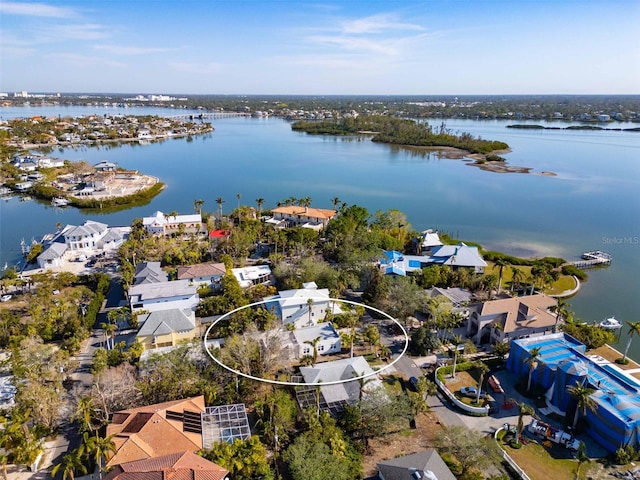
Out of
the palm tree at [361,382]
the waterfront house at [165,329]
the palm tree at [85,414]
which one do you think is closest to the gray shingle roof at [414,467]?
the palm tree at [361,382]

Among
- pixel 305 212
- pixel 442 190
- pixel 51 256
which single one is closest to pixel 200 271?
pixel 51 256

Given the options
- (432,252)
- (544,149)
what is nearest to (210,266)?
(432,252)

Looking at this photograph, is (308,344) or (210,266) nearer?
(308,344)

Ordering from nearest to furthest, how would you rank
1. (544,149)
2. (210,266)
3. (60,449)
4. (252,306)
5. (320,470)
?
1. (320,470)
2. (60,449)
3. (252,306)
4. (210,266)
5. (544,149)

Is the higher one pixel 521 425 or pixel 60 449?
pixel 521 425

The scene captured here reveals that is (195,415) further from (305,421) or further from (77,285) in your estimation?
(77,285)

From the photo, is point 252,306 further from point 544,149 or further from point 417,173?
point 544,149

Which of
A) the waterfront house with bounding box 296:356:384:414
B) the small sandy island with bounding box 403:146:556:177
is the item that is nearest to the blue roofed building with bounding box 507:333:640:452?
the waterfront house with bounding box 296:356:384:414

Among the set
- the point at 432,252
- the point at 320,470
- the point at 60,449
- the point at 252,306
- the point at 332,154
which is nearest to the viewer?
the point at 320,470
